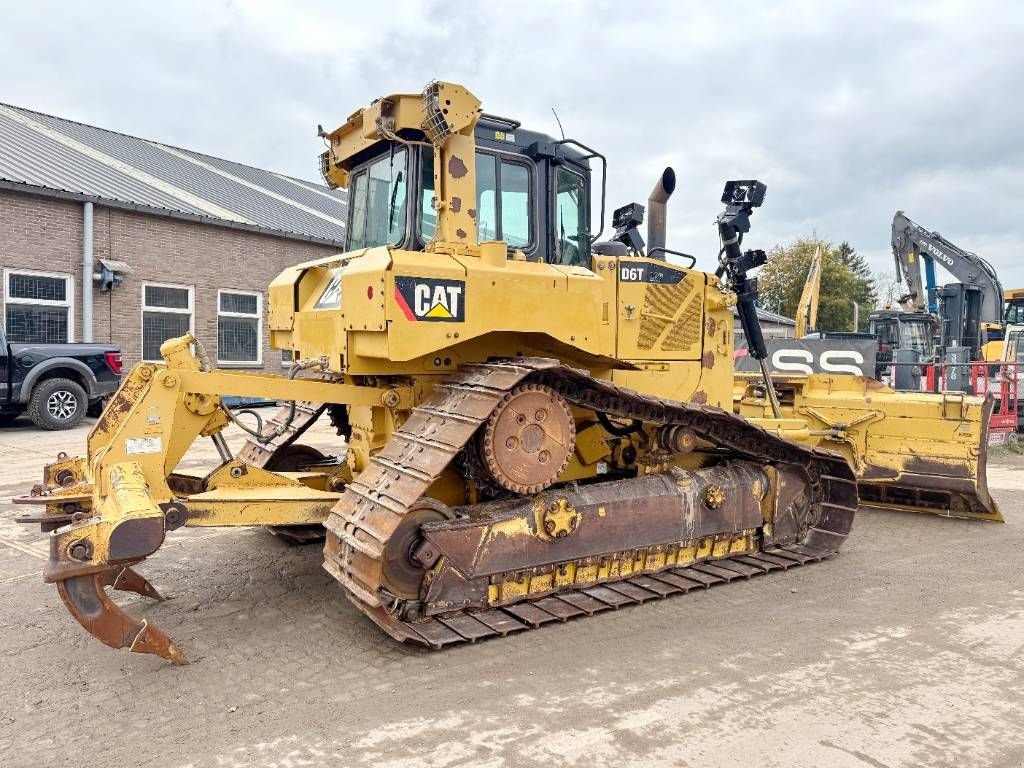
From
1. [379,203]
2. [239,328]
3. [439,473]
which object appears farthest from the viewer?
[239,328]

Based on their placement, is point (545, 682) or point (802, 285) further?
point (802, 285)

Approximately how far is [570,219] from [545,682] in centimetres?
321

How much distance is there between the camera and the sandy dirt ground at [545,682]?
10.9ft

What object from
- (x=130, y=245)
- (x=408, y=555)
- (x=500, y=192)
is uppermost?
(x=130, y=245)

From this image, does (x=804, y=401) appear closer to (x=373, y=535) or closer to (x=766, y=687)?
(x=766, y=687)

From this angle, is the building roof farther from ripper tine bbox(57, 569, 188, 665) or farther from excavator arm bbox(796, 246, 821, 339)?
ripper tine bbox(57, 569, 188, 665)

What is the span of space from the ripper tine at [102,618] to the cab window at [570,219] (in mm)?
3398

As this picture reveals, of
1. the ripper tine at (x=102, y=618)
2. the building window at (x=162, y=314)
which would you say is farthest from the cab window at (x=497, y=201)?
the building window at (x=162, y=314)

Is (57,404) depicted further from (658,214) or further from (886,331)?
(886,331)

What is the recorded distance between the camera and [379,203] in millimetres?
5660

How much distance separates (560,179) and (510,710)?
3.57 metres

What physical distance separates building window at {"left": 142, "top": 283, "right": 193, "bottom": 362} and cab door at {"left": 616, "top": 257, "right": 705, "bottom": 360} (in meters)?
14.6

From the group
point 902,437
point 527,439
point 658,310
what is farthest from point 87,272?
point 902,437

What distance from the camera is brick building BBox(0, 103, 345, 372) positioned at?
16484mm
